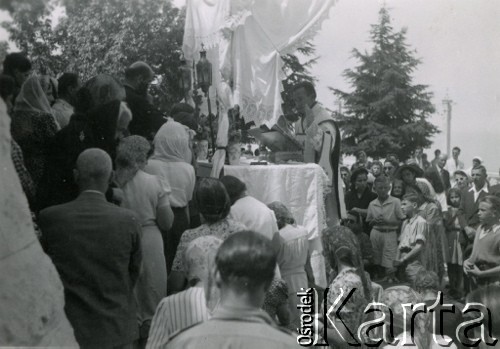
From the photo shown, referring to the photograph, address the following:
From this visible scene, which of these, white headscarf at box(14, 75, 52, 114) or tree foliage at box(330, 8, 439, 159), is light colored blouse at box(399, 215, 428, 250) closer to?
tree foliage at box(330, 8, 439, 159)

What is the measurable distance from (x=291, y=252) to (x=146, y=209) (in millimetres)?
783

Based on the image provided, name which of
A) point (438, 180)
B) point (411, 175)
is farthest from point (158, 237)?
point (438, 180)

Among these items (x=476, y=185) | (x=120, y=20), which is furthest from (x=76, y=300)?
(x=476, y=185)

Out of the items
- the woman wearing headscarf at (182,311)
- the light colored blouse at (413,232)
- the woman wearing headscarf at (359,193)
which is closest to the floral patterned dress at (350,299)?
the woman wearing headscarf at (182,311)

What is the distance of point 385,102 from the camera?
14.0ft

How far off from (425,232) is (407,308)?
5.86 feet

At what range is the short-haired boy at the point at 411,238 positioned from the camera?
4.26 metres

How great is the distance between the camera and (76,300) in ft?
7.27

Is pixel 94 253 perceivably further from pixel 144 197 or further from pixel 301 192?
pixel 301 192

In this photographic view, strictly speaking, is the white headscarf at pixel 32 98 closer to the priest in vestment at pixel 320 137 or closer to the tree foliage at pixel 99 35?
the tree foliage at pixel 99 35

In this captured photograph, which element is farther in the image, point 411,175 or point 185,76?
point 411,175

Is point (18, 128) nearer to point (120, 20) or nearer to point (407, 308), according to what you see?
point (120, 20)

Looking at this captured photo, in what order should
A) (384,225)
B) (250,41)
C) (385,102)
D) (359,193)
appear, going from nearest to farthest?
(250,41) < (385,102) < (384,225) < (359,193)

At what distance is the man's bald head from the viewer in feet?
7.41
